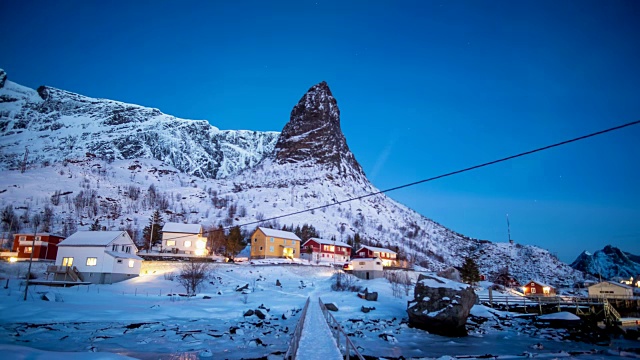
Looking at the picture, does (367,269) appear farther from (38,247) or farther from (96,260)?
(38,247)

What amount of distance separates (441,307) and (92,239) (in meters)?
48.2


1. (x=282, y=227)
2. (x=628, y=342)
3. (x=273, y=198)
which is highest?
(x=273, y=198)

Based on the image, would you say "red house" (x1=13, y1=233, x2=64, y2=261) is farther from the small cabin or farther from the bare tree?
the small cabin

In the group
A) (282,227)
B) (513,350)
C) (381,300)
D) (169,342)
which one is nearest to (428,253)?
(282,227)

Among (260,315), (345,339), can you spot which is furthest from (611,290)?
(345,339)

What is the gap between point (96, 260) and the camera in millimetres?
52062

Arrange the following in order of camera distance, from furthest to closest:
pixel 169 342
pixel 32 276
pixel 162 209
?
pixel 162 209, pixel 32 276, pixel 169 342

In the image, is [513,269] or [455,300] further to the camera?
[513,269]

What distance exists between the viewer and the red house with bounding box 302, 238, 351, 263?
291ft

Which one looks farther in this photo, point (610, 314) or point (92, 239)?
point (92, 239)

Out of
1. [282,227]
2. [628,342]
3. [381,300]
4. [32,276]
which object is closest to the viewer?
[628,342]

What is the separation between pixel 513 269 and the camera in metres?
145

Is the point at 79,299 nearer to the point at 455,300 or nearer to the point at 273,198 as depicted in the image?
the point at 455,300

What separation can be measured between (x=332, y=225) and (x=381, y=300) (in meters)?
97.1
